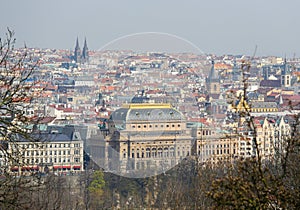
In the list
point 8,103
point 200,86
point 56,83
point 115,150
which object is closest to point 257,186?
point 8,103

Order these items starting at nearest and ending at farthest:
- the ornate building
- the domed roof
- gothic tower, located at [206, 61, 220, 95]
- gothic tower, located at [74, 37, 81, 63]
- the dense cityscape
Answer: the dense cityscape, the ornate building, the domed roof, gothic tower, located at [206, 61, 220, 95], gothic tower, located at [74, 37, 81, 63]

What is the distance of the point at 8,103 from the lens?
234 inches

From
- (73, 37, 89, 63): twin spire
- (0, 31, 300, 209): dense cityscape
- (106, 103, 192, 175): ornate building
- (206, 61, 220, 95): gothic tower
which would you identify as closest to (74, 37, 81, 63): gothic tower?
(73, 37, 89, 63): twin spire

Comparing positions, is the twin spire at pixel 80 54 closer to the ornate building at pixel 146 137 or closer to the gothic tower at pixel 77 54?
the gothic tower at pixel 77 54

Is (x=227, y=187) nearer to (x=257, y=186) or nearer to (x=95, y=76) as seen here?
(x=257, y=186)

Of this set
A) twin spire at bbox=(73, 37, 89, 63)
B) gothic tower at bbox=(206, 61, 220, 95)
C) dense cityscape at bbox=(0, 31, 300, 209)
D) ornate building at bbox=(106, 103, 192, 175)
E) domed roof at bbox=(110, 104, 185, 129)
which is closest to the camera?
dense cityscape at bbox=(0, 31, 300, 209)

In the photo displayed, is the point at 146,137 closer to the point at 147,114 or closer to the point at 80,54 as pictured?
the point at 147,114

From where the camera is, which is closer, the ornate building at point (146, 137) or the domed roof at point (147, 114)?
the ornate building at point (146, 137)

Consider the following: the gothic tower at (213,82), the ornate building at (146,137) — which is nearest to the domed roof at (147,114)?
the ornate building at (146,137)

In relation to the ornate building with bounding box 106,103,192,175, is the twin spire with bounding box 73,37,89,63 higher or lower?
higher

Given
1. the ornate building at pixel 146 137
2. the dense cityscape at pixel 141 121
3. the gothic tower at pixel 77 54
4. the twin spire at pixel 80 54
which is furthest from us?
the gothic tower at pixel 77 54

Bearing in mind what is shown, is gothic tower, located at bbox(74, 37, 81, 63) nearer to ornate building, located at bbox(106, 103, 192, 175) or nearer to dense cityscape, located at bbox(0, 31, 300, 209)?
dense cityscape, located at bbox(0, 31, 300, 209)

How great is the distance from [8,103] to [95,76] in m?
41.9

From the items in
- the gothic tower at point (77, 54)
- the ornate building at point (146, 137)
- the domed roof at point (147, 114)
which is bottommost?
the ornate building at point (146, 137)
